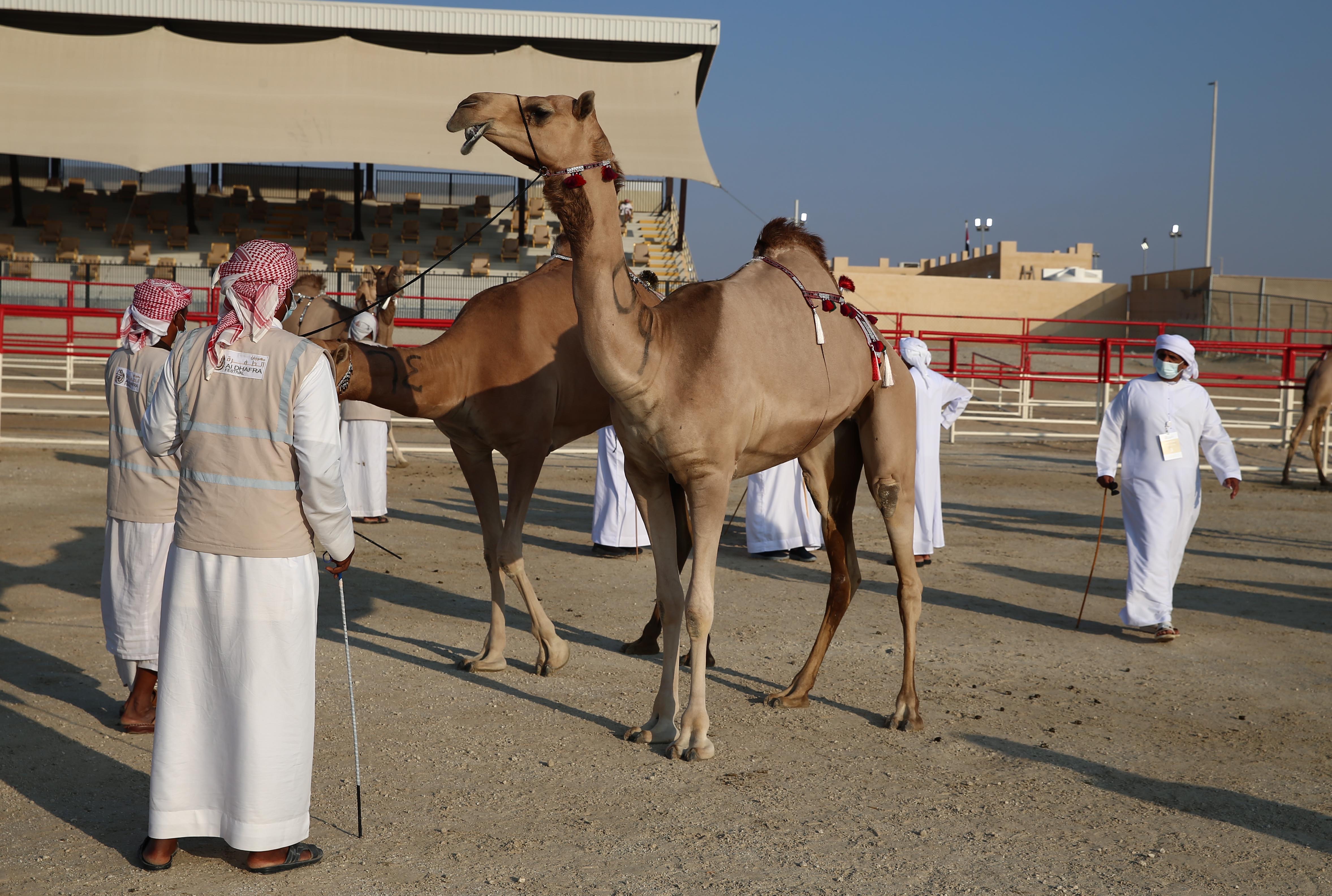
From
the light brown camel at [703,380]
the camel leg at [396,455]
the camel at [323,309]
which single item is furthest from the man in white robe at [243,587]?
the camel leg at [396,455]

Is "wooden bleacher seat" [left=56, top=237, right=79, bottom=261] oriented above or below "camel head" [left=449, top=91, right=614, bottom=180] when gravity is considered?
above

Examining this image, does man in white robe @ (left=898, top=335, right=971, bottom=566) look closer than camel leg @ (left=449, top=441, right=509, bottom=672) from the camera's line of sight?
No

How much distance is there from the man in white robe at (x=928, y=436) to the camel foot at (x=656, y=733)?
14.7ft

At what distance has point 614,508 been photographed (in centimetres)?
881

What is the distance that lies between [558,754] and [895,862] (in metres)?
1.52

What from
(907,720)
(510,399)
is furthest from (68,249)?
(907,720)

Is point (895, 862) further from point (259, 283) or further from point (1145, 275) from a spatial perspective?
point (1145, 275)

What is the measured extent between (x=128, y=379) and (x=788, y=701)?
3.26m

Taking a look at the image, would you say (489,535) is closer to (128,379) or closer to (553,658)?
(553,658)

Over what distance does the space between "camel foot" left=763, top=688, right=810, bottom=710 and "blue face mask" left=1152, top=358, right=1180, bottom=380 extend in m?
3.51

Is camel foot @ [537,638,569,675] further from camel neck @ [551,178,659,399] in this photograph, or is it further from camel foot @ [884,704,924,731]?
camel neck @ [551,178,659,399]

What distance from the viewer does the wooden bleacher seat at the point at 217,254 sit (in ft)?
92.1

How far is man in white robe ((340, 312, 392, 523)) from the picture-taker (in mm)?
9789

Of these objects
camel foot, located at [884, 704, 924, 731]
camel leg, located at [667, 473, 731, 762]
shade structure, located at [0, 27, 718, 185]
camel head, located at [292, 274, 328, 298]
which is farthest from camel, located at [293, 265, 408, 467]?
shade structure, located at [0, 27, 718, 185]
